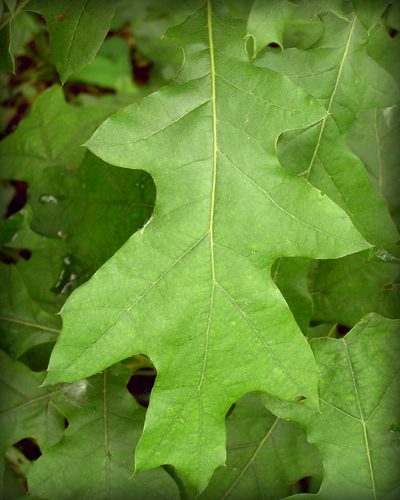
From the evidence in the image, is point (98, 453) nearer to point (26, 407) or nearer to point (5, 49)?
point (26, 407)

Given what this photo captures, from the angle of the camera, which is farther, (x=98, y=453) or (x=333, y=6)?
(x=98, y=453)

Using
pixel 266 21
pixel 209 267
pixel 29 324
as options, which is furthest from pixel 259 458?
pixel 266 21

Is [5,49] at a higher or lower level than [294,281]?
higher

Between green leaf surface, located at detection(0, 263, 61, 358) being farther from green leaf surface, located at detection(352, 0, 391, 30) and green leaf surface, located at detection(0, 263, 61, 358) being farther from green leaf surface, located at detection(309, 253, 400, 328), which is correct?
green leaf surface, located at detection(352, 0, 391, 30)

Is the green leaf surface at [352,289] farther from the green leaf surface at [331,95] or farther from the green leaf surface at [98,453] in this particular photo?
the green leaf surface at [98,453]

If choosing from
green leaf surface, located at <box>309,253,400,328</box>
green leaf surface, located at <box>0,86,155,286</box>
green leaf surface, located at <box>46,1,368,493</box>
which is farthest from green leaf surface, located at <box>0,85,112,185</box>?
green leaf surface, located at <box>309,253,400,328</box>
